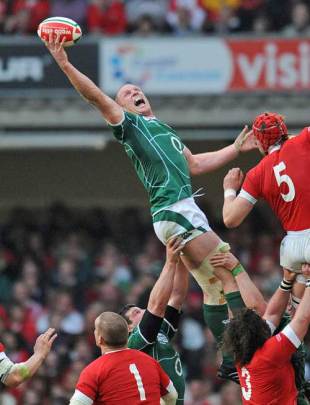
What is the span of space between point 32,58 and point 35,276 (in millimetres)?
2844

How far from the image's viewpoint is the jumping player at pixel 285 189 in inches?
322

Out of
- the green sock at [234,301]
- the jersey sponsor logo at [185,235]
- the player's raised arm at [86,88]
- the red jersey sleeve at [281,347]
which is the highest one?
the player's raised arm at [86,88]

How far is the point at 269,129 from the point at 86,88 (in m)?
1.17

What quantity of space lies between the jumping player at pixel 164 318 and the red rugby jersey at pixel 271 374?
869mm

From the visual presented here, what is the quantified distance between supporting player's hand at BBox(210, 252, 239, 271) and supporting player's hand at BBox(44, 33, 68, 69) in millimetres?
1561

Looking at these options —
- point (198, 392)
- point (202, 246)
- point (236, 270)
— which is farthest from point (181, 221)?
point (198, 392)

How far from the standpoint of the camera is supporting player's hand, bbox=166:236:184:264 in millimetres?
8422

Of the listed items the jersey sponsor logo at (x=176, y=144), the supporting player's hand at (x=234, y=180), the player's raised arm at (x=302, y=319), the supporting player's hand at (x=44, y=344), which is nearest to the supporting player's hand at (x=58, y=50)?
the jersey sponsor logo at (x=176, y=144)

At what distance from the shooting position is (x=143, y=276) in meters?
16.0

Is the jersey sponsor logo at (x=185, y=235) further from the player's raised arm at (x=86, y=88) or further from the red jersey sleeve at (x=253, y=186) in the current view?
the player's raised arm at (x=86, y=88)

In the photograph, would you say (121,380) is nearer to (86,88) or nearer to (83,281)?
(86,88)

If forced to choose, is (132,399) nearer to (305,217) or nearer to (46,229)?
(305,217)

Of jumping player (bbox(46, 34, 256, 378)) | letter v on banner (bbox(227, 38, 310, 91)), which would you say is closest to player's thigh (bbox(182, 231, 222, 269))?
jumping player (bbox(46, 34, 256, 378))

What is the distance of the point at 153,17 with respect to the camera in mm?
17281
